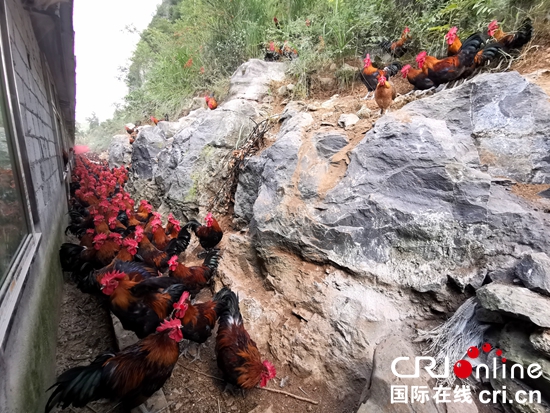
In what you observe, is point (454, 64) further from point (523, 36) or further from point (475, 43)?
point (523, 36)

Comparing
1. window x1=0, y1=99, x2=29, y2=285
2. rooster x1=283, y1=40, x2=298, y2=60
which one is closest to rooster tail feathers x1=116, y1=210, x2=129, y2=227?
window x1=0, y1=99, x2=29, y2=285

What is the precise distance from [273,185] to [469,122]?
2182 mm

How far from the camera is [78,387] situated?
1.83 meters

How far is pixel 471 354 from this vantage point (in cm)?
191

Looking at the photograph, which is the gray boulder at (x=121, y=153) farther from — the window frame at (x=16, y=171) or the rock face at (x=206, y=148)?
the window frame at (x=16, y=171)

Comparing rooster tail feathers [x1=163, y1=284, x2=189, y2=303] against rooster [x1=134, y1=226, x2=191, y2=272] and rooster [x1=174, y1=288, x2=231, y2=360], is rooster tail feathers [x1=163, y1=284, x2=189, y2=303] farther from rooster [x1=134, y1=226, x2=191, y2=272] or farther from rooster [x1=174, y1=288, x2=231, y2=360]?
rooster [x1=134, y1=226, x2=191, y2=272]

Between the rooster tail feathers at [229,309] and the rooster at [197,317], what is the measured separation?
33 mm

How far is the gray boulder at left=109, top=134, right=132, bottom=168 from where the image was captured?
10.0 meters

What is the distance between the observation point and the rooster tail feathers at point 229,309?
2576mm

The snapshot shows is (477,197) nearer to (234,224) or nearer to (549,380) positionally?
(549,380)

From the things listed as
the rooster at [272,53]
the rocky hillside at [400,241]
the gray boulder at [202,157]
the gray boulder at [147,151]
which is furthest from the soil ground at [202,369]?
the rooster at [272,53]

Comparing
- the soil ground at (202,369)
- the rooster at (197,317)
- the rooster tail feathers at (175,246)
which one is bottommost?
the soil ground at (202,369)

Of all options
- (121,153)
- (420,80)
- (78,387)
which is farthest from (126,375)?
(121,153)

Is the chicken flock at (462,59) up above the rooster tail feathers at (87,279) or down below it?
above
